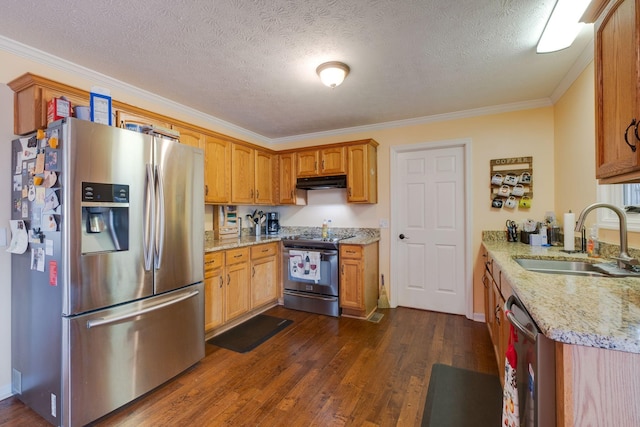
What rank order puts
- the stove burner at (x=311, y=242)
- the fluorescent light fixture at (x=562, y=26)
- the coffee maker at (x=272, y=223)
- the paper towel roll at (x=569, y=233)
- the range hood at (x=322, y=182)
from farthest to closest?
1. the coffee maker at (x=272, y=223)
2. the range hood at (x=322, y=182)
3. the stove burner at (x=311, y=242)
4. the paper towel roll at (x=569, y=233)
5. the fluorescent light fixture at (x=562, y=26)

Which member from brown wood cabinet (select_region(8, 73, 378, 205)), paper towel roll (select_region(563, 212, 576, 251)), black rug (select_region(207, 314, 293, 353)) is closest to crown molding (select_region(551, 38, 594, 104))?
paper towel roll (select_region(563, 212, 576, 251))

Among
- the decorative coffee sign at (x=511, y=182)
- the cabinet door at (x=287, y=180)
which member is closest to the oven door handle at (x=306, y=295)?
the cabinet door at (x=287, y=180)

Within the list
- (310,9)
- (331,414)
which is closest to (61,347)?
(331,414)

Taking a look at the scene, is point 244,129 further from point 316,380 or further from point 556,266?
point 556,266

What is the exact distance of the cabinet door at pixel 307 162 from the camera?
392 cm

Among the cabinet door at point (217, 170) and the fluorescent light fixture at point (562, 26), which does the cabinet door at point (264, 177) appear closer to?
the cabinet door at point (217, 170)

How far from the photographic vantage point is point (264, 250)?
357 cm

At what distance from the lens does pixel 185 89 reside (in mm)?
2684

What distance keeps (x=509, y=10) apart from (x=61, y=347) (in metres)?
3.27

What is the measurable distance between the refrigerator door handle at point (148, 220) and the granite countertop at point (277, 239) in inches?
31.3

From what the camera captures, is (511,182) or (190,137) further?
(511,182)

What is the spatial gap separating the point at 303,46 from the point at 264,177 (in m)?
2.24

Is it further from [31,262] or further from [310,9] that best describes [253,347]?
[310,9]

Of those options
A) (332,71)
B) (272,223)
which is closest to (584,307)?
(332,71)
